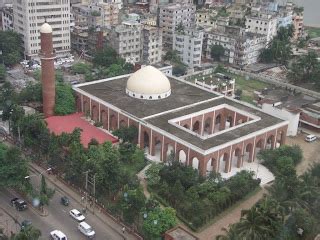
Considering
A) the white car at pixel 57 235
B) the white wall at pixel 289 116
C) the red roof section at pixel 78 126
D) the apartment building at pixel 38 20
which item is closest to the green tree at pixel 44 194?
the white car at pixel 57 235

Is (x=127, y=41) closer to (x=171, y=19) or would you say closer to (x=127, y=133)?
(x=171, y=19)

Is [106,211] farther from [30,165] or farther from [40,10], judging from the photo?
[40,10]

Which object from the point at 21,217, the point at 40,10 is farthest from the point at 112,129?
the point at 40,10

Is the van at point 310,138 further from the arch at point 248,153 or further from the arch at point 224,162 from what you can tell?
the arch at point 224,162

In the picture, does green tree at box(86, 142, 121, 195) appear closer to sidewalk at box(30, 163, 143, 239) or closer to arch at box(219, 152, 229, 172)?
sidewalk at box(30, 163, 143, 239)

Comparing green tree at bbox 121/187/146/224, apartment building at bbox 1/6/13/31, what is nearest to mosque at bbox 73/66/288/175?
green tree at bbox 121/187/146/224
